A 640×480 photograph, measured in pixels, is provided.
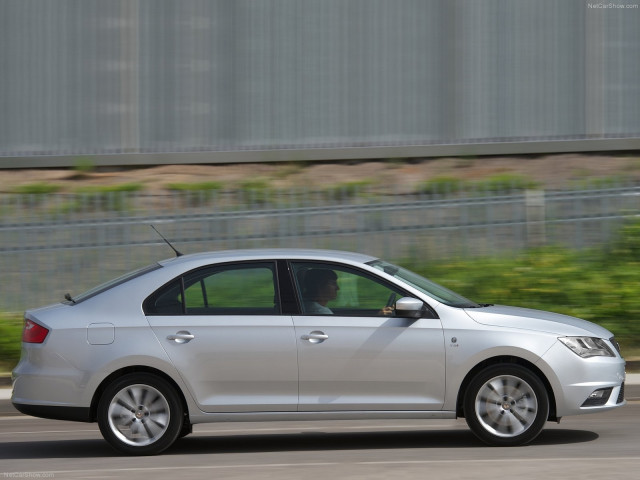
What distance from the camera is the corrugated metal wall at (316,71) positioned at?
15359 mm

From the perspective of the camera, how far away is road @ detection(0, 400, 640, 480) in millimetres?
6844

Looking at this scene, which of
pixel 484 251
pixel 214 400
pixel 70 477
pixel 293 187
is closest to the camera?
pixel 70 477

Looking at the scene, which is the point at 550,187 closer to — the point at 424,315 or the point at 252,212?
the point at 252,212

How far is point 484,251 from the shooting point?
13.3 m

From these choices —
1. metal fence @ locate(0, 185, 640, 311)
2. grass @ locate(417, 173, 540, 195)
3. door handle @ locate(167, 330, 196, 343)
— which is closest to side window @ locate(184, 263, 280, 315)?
door handle @ locate(167, 330, 196, 343)

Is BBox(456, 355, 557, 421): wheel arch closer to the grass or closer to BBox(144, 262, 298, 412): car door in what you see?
BBox(144, 262, 298, 412): car door

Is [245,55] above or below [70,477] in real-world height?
Answer: above

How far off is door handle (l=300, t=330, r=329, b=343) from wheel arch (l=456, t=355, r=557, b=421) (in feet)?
3.37

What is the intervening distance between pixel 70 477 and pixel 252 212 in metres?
7.07

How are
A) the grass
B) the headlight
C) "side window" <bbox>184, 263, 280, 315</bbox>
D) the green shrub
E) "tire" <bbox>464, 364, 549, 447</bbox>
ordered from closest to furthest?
"tire" <bbox>464, 364, 549, 447</bbox>, the headlight, "side window" <bbox>184, 263, 280, 315</bbox>, the green shrub, the grass

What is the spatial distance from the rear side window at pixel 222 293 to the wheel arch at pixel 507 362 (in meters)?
1.43

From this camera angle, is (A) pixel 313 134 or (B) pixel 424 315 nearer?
(B) pixel 424 315

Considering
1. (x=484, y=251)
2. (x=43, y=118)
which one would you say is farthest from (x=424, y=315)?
(x=43, y=118)

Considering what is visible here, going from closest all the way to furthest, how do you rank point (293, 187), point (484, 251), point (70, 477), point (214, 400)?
point (70, 477)
point (214, 400)
point (484, 251)
point (293, 187)
